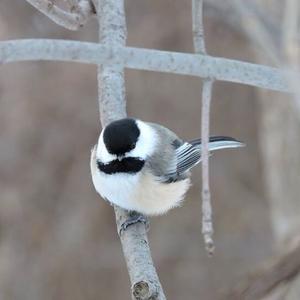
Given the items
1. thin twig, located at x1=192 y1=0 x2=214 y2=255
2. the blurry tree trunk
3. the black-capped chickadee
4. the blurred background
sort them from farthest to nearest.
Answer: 1. the blurred background
2. the blurry tree trunk
3. the black-capped chickadee
4. thin twig, located at x1=192 y1=0 x2=214 y2=255

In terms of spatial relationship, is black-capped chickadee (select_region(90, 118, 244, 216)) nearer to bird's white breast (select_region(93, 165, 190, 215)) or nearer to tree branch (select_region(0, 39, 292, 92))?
bird's white breast (select_region(93, 165, 190, 215))

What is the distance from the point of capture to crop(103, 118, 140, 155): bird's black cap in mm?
2428

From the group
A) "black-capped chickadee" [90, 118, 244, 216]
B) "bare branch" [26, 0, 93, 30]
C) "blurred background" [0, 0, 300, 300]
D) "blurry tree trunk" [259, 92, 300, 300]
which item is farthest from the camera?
"blurred background" [0, 0, 300, 300]

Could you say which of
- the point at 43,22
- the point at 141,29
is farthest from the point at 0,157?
the point at 141,29

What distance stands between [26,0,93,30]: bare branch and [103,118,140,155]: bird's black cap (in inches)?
13.6

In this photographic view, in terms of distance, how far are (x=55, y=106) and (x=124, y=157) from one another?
2.52 metres

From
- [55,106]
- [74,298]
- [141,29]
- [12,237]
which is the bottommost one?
[74,298]

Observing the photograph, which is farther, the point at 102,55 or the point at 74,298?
the point at 74,298

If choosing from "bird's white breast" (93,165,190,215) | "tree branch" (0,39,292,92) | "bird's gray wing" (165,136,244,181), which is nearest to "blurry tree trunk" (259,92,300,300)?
"bird's gray wing" (165,136,244,181)

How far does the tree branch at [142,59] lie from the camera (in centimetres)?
136

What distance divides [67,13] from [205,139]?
0.90 meters

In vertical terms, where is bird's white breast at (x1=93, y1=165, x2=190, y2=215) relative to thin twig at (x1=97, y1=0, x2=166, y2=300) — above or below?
below

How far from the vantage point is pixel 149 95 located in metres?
5.11

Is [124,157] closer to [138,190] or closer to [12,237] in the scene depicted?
[138,190]
